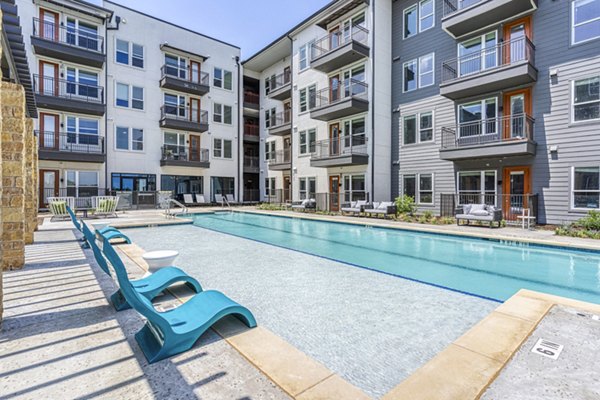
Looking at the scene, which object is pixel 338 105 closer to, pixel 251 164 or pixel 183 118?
pixel 251 164

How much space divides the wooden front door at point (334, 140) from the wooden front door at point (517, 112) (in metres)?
8.46

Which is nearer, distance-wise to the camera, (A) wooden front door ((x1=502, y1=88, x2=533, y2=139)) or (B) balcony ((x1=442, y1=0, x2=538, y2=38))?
(A) wooden front door ((x1=502, y1=88, x2=533, y2=139))

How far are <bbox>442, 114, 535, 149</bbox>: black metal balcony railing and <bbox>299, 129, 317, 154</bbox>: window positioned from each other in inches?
331

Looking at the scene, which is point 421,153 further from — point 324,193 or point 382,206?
point 324,193

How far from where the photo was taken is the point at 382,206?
14.8 meters

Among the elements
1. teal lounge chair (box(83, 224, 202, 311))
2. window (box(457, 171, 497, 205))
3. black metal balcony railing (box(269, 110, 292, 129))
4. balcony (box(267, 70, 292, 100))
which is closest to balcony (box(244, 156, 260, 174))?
black metal balcony railing (box(269, 110, 292, 129))

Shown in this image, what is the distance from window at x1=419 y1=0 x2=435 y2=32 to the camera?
15.6 m

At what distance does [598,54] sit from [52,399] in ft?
52.8

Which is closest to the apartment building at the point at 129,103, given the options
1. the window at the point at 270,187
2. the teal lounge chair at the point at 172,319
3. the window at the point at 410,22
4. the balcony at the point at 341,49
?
the window at the point at 270,187

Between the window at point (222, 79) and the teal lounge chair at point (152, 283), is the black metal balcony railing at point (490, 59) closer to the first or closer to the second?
the teal lounge chair at point (152, 283)

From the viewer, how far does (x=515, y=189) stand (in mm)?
12758

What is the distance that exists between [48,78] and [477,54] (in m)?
22.5

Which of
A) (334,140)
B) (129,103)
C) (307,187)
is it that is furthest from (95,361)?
(129,103)

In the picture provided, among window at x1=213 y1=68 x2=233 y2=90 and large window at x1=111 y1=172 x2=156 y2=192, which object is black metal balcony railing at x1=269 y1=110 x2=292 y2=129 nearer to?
window at x1=213 y1=68 x2=233 y2=90
